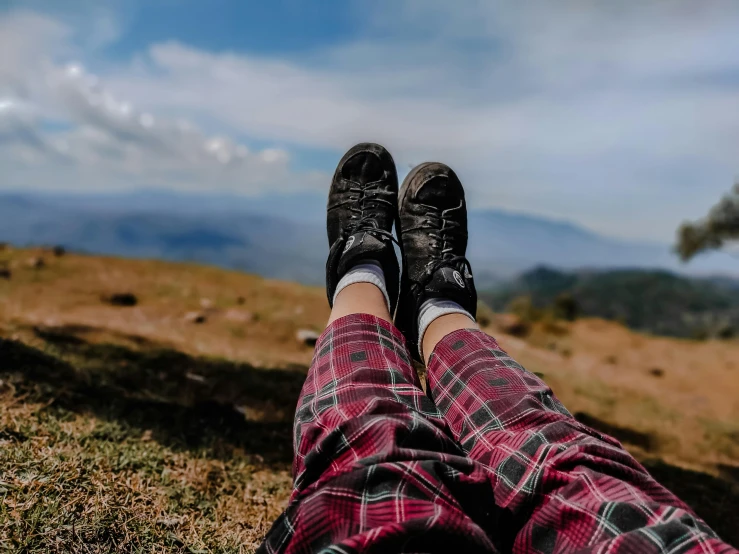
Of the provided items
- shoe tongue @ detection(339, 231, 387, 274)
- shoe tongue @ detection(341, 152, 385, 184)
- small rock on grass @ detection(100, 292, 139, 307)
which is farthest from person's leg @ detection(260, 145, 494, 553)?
small rock on grass @ detection(100, 292, 139, 307)

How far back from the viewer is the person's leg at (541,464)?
90cm

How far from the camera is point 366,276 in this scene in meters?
2.01

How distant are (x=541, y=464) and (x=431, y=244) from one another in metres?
1.46

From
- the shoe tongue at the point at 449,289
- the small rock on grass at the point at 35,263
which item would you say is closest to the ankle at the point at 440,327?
the shoe tongue at the point at 449,289

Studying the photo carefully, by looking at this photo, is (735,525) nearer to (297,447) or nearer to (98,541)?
(297,447)

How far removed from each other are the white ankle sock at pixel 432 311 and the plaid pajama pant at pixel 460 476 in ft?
1.56

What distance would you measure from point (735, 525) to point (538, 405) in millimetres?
1489

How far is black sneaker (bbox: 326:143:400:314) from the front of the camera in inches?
86.1

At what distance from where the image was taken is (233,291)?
6172 mm

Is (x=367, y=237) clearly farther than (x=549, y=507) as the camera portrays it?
Yes

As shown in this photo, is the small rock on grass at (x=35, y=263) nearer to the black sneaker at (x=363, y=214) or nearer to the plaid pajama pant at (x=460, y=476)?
the black sneaker at (x=363, y=214)

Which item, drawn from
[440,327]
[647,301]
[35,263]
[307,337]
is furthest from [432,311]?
[647,301]

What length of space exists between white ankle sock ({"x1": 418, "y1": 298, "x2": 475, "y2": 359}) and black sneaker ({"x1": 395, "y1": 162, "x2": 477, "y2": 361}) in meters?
0.03

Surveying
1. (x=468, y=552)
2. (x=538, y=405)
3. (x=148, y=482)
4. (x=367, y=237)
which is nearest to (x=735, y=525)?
(x=538, y=405)
